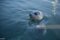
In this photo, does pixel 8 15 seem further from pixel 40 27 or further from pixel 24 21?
pixel 40 27

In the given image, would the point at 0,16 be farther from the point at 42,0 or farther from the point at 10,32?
the point at 42,0

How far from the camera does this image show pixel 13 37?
2.56 m

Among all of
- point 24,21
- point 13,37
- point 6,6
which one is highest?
point 6,6

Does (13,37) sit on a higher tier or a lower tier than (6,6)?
lower

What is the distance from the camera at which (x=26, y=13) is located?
2.56 m

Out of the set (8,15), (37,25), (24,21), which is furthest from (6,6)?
(37,25)

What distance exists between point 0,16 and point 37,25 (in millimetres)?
468

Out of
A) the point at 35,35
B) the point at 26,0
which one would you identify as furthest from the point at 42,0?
the point at 35,35

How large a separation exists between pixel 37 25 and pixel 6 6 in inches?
17.6

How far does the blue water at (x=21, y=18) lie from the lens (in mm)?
2547

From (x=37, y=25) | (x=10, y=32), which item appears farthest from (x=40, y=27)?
(x=10, y=32)

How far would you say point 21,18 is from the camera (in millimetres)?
2568

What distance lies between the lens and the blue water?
2.55 m

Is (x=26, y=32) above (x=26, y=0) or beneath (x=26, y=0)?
beneath
